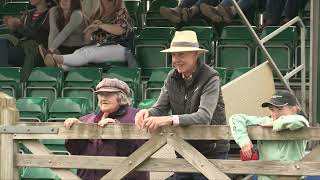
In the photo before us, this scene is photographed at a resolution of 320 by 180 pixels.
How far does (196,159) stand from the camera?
733 cm

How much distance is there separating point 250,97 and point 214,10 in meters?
3.62

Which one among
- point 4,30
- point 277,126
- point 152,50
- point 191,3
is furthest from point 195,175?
point 4,30

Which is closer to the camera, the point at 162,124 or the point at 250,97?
the point at 162,124

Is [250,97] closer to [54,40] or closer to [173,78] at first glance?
[173,78]

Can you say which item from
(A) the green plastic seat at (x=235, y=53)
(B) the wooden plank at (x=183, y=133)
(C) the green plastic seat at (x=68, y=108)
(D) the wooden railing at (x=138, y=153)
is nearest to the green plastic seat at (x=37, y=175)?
(C) the green plastic seat at (x=68, y=108)

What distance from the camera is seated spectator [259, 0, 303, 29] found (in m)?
13.9

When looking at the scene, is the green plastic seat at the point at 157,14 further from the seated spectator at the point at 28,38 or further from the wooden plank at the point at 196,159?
the wooden plank at the point at 196,159

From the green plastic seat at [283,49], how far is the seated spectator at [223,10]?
3.73ft

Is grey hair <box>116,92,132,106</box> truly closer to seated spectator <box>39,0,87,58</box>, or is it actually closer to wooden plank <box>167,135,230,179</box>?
wooden plank <box>167,135,230,179</box>

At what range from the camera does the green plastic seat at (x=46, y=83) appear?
12.9 m

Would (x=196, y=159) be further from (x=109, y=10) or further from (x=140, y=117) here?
(x=109, y=10)

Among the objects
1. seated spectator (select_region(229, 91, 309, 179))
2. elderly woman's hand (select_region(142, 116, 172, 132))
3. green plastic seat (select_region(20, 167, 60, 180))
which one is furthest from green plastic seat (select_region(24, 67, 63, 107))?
seated spectator (select_region(229, 91, 309, 179))

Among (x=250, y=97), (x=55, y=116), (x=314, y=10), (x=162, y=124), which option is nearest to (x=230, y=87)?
(x=250, y=97)

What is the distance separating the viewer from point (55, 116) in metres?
11.8
